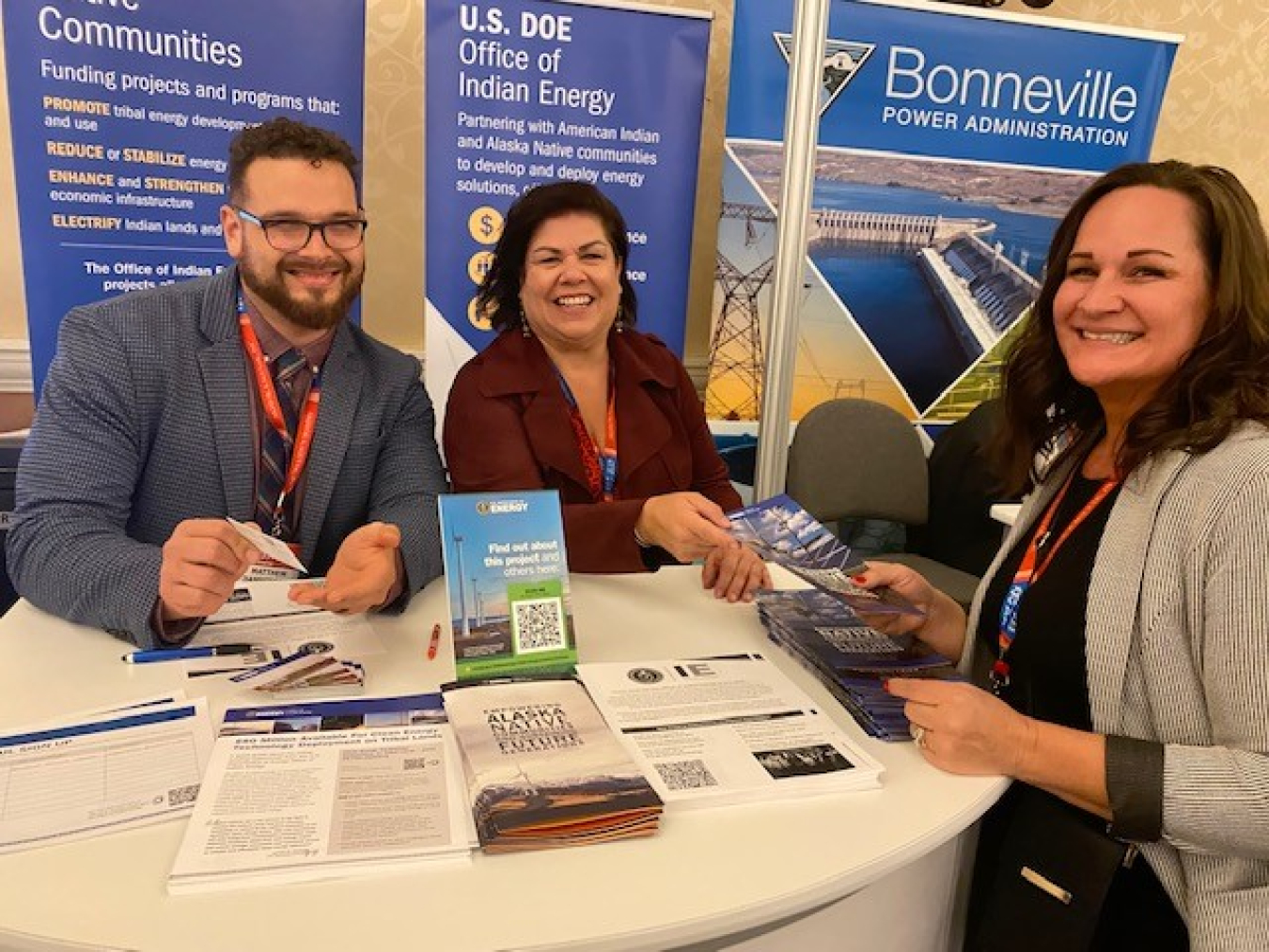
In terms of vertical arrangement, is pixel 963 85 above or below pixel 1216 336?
above

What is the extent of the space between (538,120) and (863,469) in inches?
70.6

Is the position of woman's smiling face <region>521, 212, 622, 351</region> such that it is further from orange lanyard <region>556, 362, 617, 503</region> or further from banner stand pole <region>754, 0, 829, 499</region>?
banner stand pole <region>754, 0, 829, 499</region>

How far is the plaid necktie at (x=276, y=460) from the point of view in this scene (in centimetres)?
184

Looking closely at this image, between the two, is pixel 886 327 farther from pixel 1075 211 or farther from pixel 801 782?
pixel 801 782

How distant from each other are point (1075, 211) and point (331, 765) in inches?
56.6

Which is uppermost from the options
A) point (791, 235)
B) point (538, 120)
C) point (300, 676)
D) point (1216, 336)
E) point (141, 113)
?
point (538, 120)

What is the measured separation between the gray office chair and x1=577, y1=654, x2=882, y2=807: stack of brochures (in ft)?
6.72

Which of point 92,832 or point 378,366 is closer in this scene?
point 92,832

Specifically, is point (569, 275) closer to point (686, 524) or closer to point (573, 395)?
point (573, 395)

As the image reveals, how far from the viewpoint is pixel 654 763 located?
112 centimetres

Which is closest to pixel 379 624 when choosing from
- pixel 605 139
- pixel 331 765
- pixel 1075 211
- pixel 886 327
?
pixel 331 765

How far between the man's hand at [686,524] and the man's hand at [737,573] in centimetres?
4

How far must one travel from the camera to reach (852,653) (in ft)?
4.85

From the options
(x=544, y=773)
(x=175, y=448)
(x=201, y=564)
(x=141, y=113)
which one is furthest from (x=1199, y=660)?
(x=141, y=113)
